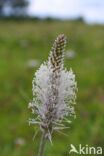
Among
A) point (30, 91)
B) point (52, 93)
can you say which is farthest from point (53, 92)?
point (30, 91)

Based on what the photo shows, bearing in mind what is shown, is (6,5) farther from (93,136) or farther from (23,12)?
(93,136)

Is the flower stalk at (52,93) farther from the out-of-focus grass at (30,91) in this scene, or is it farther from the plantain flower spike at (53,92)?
the out-of-focus grass at (30,91)

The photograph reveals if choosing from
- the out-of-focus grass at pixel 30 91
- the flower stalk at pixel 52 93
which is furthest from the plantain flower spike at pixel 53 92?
the out-of-focus grass at pixel 30 91

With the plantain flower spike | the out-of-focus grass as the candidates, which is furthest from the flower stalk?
the out-of-focus grass

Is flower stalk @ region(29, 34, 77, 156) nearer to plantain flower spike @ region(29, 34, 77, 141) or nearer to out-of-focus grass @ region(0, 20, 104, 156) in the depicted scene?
plantain flower spike @ region(29, 34, 77, 141)

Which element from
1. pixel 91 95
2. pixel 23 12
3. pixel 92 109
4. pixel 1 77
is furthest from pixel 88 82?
pixel 23 12

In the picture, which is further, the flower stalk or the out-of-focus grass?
the out-of-focus grass
